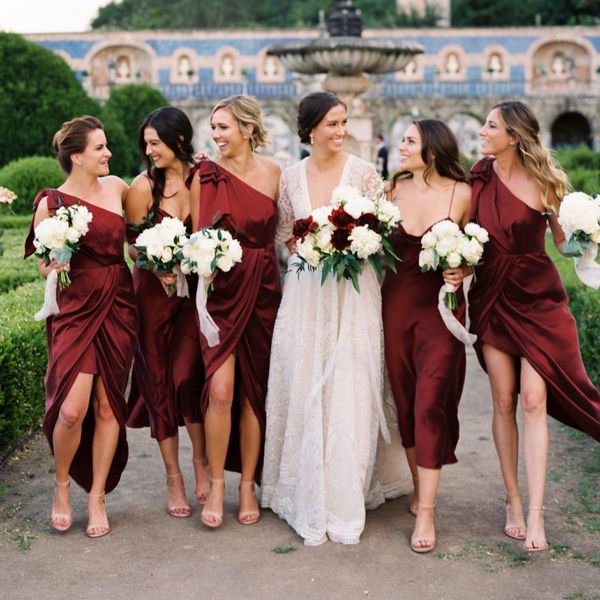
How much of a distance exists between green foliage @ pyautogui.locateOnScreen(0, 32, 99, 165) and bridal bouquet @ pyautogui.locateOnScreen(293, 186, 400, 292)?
9.73 metres

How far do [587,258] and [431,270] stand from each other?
0.60m

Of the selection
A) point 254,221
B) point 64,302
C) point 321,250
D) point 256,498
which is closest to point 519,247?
point 321,250

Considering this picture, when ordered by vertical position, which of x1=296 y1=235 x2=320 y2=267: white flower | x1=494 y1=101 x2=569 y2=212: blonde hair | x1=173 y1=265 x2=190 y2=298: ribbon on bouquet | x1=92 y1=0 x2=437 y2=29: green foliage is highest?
x1=92 y1=0 x2=437 y2=29: green foliage

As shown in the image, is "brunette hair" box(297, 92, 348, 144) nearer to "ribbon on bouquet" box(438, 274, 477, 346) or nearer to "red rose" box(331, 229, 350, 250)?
"red rose" box(331, 229, 350, 250)

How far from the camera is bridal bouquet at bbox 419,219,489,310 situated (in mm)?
3678

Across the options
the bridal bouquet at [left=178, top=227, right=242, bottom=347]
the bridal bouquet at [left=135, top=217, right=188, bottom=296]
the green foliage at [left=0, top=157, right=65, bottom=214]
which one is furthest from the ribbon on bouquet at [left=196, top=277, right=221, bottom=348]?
the green foliage at [left=0, top=157, right=65, bottom=214]

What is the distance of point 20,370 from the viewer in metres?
4.85

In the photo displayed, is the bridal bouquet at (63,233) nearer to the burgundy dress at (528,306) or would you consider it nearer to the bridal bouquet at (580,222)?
the burgundy dress at (528,306)

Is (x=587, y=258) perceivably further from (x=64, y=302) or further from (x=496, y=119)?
(x=64, y=302)

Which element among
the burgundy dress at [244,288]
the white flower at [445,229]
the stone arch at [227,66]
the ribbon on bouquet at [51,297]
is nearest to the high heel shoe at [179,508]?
the burgundy dress at [244,288]

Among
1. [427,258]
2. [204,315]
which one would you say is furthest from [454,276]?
[204,315]

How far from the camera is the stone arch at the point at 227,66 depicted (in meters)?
34.4

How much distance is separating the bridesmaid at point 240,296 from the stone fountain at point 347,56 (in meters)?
9.75

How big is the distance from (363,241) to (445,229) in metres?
0.31
